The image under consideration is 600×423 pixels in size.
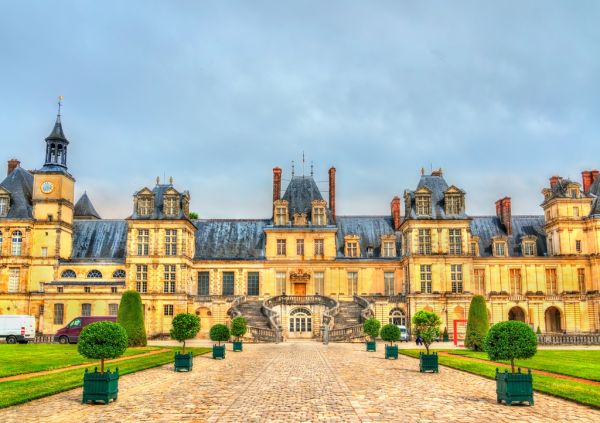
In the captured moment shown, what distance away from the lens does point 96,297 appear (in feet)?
177

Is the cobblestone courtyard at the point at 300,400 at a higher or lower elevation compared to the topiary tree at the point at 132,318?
lower

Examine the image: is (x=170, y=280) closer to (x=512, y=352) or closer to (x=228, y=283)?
(x=228, y=283)

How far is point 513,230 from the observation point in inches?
2373

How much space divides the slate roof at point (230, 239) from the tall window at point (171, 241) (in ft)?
12.4

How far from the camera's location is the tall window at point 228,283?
57.9 meters

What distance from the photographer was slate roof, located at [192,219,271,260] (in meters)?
58.9

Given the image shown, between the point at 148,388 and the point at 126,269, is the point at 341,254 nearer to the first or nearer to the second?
the point at 126,269

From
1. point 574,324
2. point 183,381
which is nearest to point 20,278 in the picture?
point 183,381

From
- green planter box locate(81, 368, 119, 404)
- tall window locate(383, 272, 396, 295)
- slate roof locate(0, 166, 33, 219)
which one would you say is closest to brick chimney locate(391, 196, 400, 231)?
tall window locate(383, 272, 396, 295)

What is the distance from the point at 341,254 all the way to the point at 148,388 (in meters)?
41.4

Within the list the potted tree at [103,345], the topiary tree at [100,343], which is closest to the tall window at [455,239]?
the potted tree at [103,345]

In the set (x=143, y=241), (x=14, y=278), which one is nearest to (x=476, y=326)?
(x=143, y=241)

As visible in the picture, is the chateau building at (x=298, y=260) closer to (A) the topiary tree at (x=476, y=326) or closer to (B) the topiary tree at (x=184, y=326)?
(A) the topiary tree at (x=476, y=326)

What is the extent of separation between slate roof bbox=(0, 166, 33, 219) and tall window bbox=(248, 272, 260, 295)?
2024cm
